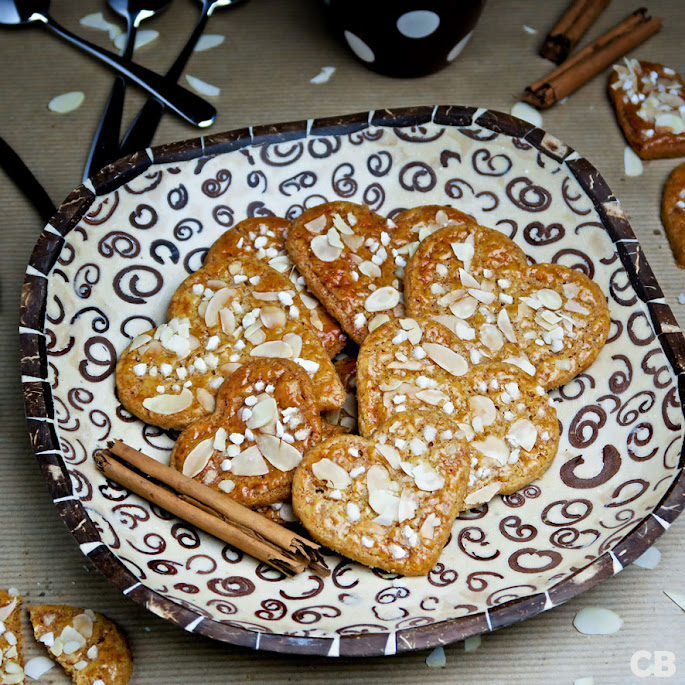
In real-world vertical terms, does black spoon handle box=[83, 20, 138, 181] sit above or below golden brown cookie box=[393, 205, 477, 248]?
below

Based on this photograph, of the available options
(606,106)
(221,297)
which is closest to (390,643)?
(221,297)

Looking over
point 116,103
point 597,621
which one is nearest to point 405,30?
point 116,103

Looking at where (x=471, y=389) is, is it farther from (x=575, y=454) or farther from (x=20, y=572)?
(x=20, y=572)

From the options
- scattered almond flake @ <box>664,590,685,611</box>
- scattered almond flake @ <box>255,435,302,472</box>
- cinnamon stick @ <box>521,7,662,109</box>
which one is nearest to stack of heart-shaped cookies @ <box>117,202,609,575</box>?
scattered almond flake @ <box>255,435,302,472</box>

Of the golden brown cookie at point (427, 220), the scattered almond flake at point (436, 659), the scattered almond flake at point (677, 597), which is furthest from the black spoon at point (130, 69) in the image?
the scattered almond flake at point (677, 597)

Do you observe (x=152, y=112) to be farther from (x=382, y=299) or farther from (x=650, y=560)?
(x=650, y=560)

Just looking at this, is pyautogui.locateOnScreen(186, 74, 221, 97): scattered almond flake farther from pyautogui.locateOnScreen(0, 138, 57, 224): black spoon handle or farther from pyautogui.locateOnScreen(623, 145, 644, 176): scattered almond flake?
pyautogui.locateOnScreen(623, 145, 644, 176): scattered almond flake
